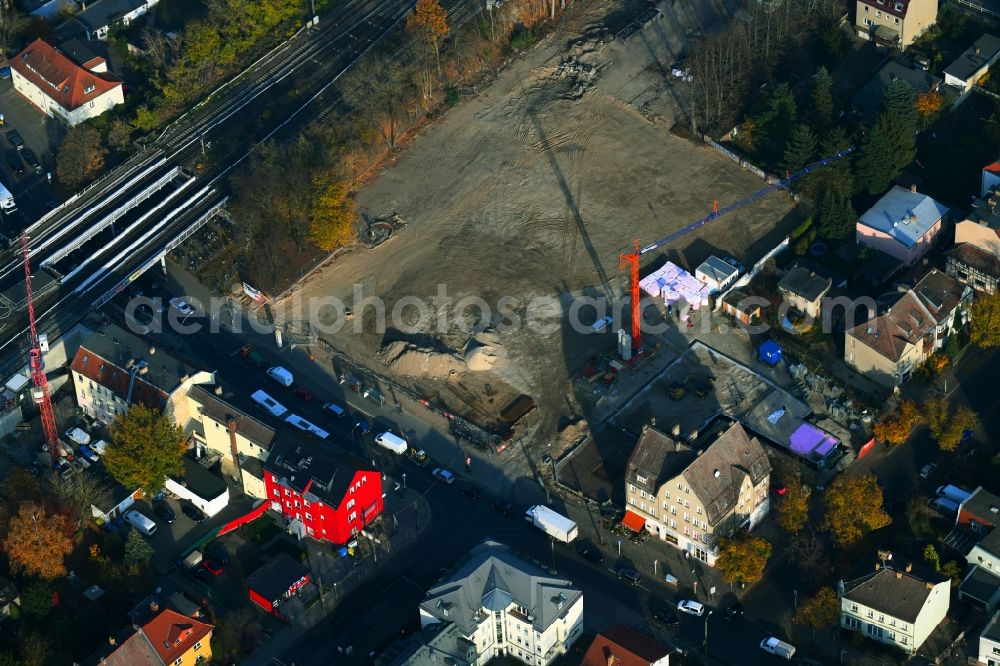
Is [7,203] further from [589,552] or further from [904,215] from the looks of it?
[904,215]

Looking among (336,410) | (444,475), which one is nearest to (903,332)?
(444,475)

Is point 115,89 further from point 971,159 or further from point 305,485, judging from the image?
point 971,159

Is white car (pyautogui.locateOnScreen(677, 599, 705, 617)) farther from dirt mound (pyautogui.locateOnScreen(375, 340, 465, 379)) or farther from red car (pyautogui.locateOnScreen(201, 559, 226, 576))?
red car (pyautogui.locateOnScreen(201, 559, 226, 576))

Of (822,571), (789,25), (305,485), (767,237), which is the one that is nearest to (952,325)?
(767,237)

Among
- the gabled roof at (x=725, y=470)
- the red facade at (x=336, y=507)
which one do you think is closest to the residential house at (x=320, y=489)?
the red facade at (x=336, y=507)

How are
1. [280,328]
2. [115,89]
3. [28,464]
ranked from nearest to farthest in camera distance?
[28,464], [280,328], [115,89]

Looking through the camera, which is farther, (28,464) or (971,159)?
(971,159)

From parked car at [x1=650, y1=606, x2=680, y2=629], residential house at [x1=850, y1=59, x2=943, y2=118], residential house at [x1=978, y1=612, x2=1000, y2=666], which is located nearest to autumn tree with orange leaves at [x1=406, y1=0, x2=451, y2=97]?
residential house at [x1=850, y1=59, x2=943, y2=118]
